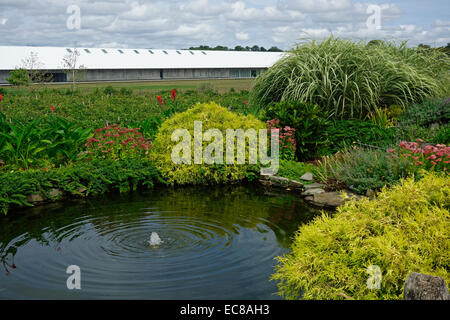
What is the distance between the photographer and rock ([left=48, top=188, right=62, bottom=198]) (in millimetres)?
7422

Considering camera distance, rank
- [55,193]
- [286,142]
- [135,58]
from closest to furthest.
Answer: [55,193]
[286,142]
[135,58]

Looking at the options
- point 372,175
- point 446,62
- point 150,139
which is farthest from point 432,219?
point 446,62

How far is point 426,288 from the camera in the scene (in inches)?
115

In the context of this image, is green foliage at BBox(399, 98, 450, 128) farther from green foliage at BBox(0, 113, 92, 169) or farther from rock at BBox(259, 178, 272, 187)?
green foliage at BBox(0, 113, 92, 169)

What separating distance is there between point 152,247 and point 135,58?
4409cm

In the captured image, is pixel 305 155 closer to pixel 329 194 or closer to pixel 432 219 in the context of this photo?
pixel 329 194

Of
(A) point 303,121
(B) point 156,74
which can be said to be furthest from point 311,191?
(B) point 156,74

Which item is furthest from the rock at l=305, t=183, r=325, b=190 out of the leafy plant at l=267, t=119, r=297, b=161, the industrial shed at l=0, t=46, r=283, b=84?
the industrial shed at l=0, t=46, r=283, b=84

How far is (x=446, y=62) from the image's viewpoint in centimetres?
1266

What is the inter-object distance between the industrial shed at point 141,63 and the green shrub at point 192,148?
1271 inches

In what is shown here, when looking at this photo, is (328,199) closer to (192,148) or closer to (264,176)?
(264,176)

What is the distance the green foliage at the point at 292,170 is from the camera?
8375 millimetres

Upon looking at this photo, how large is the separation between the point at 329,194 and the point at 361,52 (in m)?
5.67
